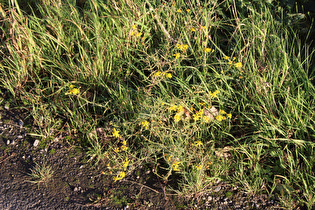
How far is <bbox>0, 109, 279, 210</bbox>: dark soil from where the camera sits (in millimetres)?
2322

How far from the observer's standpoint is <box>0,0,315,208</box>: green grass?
96.5 inches

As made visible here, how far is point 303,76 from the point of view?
2807 millimetres

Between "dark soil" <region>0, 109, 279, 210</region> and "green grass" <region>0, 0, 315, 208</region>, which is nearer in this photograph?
"dark soil" <region>0, 109, 279, 210</region>

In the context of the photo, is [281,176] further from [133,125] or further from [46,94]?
[46,94]

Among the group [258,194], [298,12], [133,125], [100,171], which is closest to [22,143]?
[100,171]

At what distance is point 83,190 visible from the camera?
241 cm

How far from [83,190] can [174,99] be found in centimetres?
92

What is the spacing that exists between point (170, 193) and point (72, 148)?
0.87m

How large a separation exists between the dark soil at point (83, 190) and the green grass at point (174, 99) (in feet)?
0.25

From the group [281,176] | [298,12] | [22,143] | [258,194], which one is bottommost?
[258,194]

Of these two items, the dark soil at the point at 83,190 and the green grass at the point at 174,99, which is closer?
the dark soil at the point at 83,190

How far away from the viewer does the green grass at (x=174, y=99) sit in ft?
8.04

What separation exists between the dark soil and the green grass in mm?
76

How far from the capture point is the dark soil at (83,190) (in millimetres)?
2322
